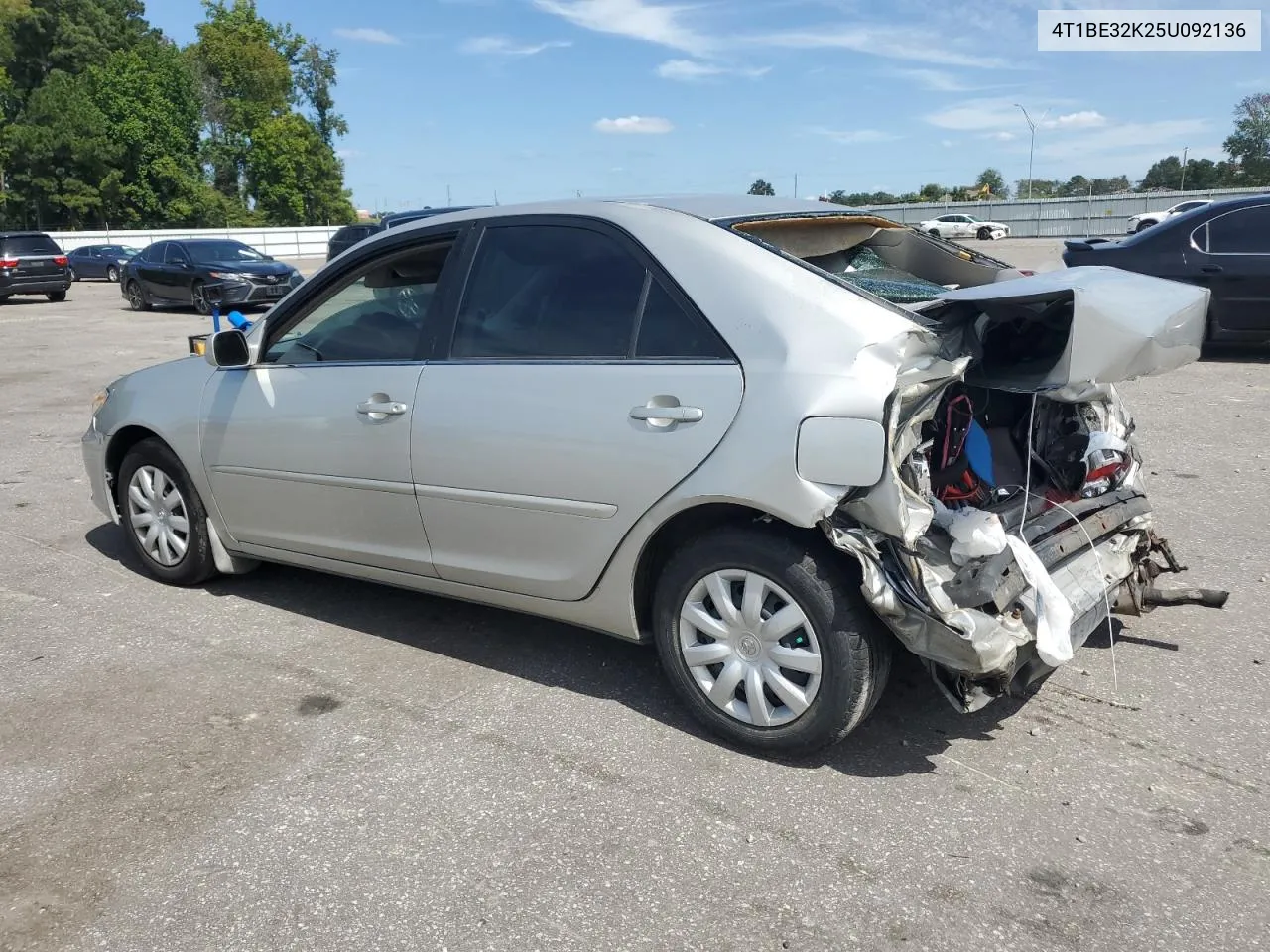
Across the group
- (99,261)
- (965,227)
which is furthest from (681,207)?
(965,227)

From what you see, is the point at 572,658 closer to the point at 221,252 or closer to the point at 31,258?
the point at 221,252

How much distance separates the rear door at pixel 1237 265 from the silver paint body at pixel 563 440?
309 inches

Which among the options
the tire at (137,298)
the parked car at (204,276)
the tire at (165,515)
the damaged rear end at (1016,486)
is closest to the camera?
the damaged rear end at (1016,486)

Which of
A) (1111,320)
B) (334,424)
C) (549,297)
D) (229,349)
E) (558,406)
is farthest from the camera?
(229,349)

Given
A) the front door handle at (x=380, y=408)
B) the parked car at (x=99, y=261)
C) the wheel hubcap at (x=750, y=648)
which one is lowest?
the wheel hubcap at (x=750, y=648)

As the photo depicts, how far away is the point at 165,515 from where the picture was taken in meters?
5.02

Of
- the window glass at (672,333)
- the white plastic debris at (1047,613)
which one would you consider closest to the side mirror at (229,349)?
the window glass at (672,333)

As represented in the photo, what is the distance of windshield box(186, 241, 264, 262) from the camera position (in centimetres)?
2028

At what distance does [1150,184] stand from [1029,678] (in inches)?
3173

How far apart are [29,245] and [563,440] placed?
84.6 ft

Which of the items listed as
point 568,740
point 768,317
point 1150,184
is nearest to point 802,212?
point 768,317

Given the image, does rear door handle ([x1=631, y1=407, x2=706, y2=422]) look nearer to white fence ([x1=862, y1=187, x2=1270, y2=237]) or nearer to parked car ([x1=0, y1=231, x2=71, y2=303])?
parked car ([x1=0, y1=231, x2=71, y2=303])

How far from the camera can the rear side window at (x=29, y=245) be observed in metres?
24.3

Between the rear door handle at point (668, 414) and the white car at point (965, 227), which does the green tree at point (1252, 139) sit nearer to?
the white car at point (965, 227)
